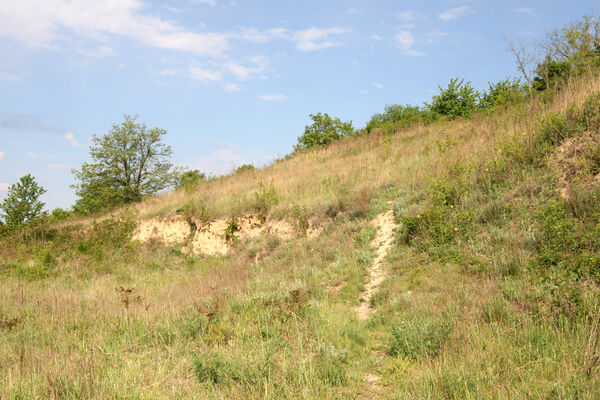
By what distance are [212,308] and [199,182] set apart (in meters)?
15.8

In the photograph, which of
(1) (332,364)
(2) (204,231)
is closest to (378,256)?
(1) (332,364)

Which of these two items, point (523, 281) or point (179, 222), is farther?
point (179, 222)

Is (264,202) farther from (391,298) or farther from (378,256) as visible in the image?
(391,298)

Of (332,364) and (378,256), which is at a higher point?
(378,256)

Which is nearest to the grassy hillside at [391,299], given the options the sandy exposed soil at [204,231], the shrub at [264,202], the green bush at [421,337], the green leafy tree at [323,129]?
the green bush at [421,337]

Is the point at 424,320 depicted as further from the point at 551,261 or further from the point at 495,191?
the point at 495,191

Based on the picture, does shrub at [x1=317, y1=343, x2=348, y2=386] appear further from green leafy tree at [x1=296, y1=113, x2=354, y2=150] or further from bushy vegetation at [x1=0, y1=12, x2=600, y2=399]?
green leafy tree at [x1=296, y1=113, x2=354, y2=150]

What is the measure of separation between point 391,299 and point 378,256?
2.05 meters

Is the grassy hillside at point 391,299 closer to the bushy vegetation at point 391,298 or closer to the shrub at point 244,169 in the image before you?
the bushy vegetation at point 391,298

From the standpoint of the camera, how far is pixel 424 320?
497 cm

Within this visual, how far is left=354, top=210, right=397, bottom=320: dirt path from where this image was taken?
7005 mm

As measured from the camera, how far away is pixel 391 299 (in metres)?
6.56

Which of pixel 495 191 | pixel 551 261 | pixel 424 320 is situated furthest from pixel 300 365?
pixel 495 191

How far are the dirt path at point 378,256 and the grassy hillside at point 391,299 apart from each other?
153mm
